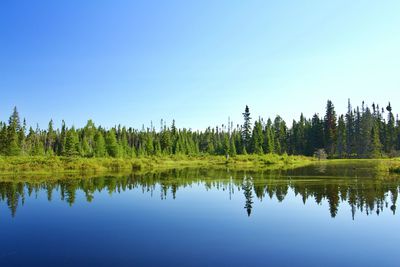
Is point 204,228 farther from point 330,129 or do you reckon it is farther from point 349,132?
→ point 349,132

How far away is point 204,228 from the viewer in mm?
14805

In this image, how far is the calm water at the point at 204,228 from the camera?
10766 mm

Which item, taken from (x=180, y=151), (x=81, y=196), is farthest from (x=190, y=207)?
(x=180, y=151)

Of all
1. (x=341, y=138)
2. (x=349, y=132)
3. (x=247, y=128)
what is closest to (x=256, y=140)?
(x=247, y=128)

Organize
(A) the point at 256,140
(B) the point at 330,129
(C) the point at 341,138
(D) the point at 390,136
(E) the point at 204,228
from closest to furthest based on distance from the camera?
(E) the point at 204,228, (A) the point at 256,140, (B) the point at 330,129, (D) the point at 390,136, (C) the point at 341,138

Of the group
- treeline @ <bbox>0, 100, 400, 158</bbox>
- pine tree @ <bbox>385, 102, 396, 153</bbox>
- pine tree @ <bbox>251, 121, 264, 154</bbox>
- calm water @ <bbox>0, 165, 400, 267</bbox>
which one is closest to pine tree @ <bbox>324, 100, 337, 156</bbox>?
treeline @ <bbox>0, 100, 400, 158</bbox>

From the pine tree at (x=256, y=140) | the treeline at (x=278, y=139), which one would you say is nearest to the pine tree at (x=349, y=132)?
the treeline at (x=278, y=139)

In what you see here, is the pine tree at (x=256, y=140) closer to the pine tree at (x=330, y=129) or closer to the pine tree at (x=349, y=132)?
the pine tree at (x=330, y=129)

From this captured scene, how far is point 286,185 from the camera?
29375mm

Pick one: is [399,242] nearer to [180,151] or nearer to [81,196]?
[81,196]

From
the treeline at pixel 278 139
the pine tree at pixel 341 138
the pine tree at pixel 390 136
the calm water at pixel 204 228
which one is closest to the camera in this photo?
the calm water at pixel 204 228

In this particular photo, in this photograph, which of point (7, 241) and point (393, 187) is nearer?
point (7, 241)

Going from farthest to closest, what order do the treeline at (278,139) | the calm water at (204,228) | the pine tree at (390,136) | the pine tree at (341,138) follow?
the pine tree at (341,138), the pine tree at (390,136), the treeline at (278,139), the calm water at (204,228)

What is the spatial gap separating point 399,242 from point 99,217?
13685 mm
